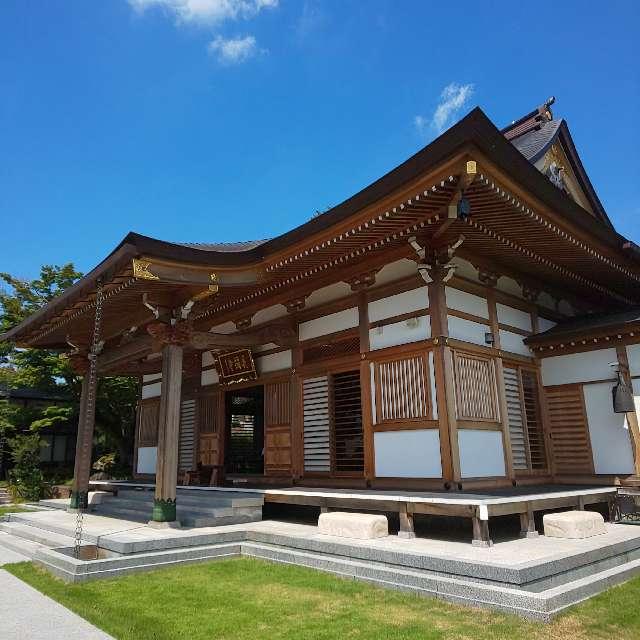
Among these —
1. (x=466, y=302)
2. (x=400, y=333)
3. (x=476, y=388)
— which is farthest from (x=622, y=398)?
(x=400, y=333)

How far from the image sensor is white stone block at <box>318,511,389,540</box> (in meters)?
5.72

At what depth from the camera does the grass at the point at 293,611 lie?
3627 millimetres

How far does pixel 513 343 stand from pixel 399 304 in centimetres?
212

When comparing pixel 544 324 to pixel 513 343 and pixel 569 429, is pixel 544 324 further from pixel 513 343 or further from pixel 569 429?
pixel 569 429

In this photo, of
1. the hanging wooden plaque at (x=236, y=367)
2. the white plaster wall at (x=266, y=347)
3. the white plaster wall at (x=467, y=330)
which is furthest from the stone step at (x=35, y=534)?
the white plaster wall at (x=467, y=330)

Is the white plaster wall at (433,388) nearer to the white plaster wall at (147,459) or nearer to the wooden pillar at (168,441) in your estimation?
the wooden pillar at (168,441)

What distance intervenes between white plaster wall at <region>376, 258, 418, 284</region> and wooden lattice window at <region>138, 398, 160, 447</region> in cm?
726

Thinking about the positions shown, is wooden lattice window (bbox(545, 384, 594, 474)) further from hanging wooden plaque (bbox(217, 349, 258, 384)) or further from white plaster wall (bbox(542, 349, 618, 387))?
hanging wooden plaque (bbox(217, 349, 258, 384))

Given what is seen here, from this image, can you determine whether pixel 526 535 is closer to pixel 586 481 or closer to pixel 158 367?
pixel 586 481

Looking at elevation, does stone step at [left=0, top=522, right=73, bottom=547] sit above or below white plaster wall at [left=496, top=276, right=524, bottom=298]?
below

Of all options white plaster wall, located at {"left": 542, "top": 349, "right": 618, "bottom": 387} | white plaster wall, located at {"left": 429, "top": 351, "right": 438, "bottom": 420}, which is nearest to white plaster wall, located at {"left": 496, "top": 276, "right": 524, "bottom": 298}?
white plaster wall, located at {"left": 542, "top": 349, "right": 618, "bottom": 387}

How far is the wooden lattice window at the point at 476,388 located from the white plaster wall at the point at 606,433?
177 centimetres

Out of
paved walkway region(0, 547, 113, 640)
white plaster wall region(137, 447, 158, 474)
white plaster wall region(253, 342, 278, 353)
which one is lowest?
paved walkway region(0, 547, 113, 640)

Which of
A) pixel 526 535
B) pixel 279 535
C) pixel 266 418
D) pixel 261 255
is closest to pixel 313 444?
pixel 266 418
